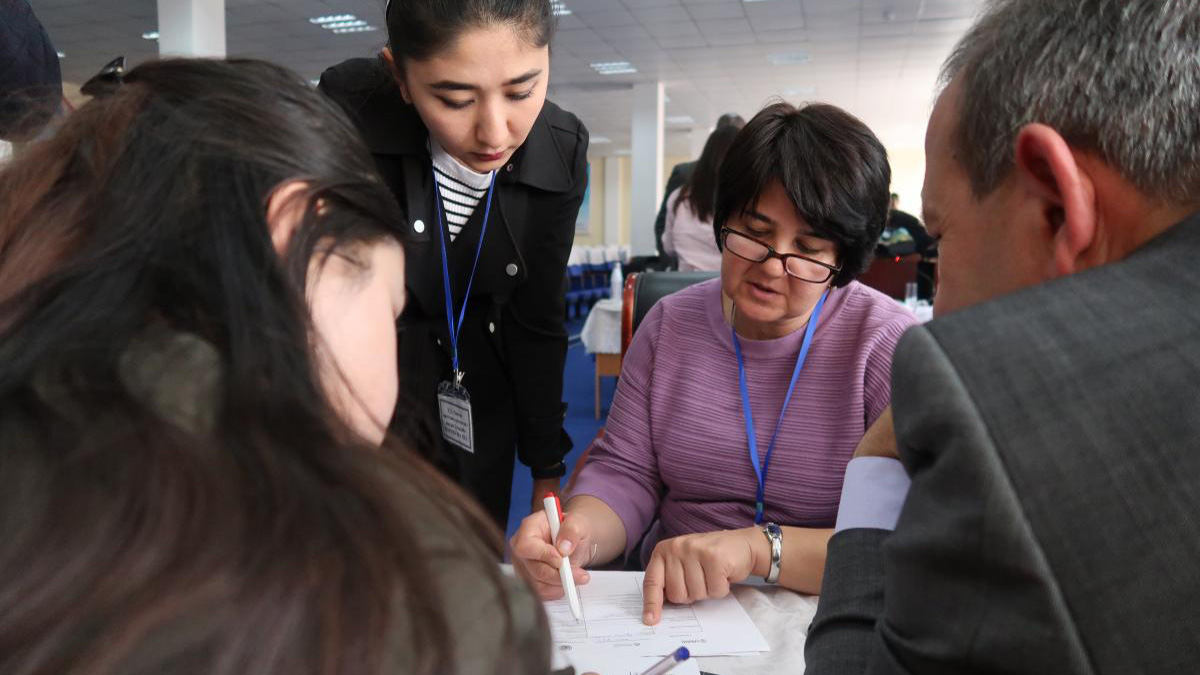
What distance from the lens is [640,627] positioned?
89 centimetres

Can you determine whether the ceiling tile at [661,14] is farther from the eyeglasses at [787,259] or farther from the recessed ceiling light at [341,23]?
the eyeglasses at [787,259]

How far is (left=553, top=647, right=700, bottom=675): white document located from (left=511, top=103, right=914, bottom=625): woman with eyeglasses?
34 cm

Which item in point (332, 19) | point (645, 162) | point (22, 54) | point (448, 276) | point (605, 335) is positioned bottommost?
point (605, 335)

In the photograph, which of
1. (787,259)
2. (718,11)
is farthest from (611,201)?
(787,259)

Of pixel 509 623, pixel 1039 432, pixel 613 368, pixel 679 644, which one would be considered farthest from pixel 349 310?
pixel 613 368

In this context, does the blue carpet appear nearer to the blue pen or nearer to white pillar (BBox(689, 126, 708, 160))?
Result: the blue pen

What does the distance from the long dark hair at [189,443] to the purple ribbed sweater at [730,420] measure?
86 centimetres

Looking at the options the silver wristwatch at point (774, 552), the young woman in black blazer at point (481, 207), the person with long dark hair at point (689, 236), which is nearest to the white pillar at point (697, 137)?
the person with long dark hair at point (689, 236)

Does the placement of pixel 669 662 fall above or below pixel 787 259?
below

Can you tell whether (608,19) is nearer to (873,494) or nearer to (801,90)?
(801,90)

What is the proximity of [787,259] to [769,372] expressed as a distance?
7.3 inches

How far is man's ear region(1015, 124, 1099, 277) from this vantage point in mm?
518

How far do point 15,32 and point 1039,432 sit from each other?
4.73ft

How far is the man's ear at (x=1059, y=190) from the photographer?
52cm
